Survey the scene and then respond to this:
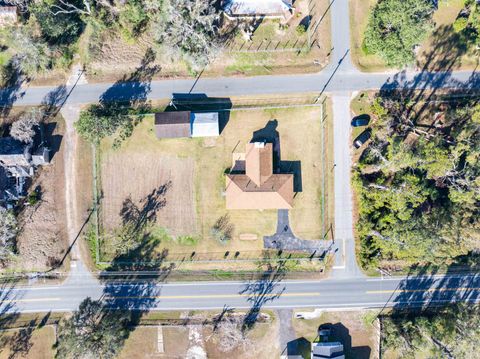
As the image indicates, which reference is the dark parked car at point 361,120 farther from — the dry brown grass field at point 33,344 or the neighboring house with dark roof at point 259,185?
the dry brown grass field at point 33,344

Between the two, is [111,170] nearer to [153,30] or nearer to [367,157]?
[153,30]

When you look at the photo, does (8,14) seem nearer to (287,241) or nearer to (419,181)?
(287,241)

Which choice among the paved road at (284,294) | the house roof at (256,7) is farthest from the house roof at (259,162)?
the house roof at (256,7)

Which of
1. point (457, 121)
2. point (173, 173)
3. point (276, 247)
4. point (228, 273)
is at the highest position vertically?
point (457, 121)

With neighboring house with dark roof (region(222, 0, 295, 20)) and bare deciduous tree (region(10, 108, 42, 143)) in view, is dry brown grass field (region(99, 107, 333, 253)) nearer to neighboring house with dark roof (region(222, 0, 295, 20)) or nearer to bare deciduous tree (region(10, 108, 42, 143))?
bare deciduous tree (region(10, 108, 42, 143))

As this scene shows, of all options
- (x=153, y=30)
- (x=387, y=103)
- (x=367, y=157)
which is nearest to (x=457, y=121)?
Answer: (x=387, y=103)

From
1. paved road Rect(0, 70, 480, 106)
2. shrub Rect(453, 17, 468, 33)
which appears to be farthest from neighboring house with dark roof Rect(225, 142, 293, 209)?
shrub Rect(453, 17, 468, 33)

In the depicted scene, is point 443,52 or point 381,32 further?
point 443,52
